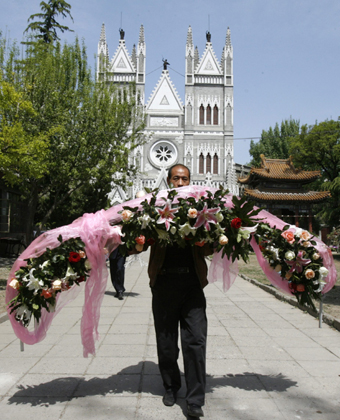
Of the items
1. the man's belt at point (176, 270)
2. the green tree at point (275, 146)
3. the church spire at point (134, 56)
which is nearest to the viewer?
the man's belt at point (176, 270)

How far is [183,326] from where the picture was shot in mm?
3510

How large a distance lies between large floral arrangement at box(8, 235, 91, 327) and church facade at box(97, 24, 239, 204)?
44681 mm

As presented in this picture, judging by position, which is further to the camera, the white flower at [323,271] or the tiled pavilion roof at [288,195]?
the tiled pavilion roof at [288,195]

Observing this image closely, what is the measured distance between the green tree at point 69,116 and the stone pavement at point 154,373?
38.3 ft

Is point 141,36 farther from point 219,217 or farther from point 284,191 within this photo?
point 219,217

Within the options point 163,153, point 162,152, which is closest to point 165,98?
point 162,152

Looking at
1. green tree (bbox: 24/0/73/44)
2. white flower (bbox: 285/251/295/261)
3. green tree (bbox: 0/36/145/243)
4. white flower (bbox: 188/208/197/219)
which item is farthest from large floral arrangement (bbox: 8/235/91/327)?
green tree (bbox: 24/0/73/44)

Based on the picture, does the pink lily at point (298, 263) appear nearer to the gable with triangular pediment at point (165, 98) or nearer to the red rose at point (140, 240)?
the red rose at point (140, 240)

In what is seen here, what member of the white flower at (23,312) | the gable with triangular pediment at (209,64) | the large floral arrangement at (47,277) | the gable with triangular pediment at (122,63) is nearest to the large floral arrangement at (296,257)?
the large floral arrangement at (47,277)

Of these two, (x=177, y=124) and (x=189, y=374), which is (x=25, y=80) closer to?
(x=189, y=374)

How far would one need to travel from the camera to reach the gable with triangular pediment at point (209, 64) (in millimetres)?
50688

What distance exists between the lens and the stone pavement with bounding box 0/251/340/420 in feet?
11.3

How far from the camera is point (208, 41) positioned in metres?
52.2

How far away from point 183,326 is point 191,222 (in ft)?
2.90
